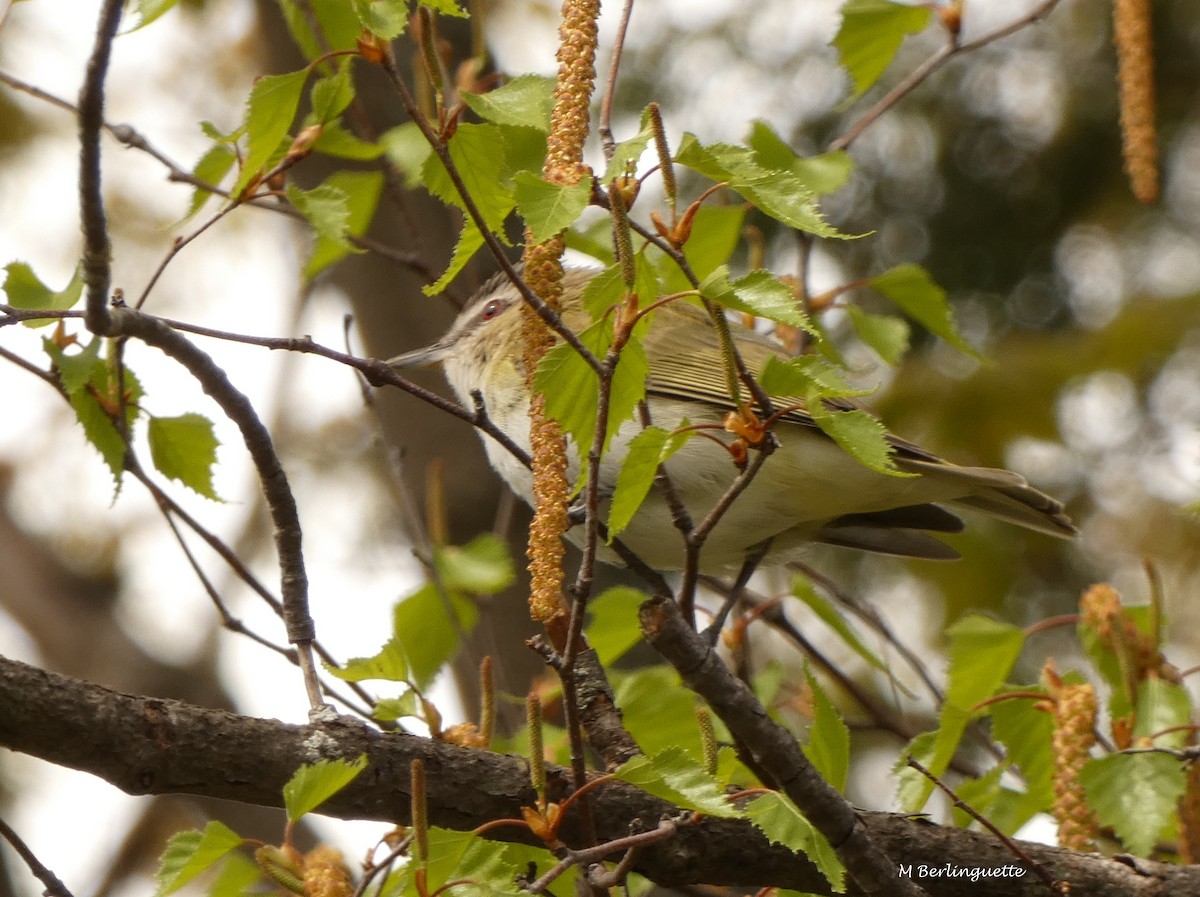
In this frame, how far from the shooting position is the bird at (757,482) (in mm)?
4172

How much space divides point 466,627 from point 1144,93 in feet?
7.53

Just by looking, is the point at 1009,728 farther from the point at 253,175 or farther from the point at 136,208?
the point at 136,208

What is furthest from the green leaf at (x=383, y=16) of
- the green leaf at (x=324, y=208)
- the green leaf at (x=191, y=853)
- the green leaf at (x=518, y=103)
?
the green leaf at (x=191, y=853)

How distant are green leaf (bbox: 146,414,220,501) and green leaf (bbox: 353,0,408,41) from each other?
107cm

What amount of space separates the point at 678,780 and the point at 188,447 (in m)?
1.36

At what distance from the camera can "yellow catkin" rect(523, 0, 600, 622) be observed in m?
2.16

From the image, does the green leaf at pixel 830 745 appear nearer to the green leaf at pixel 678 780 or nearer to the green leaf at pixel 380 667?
the green leaf at pixel 678 780

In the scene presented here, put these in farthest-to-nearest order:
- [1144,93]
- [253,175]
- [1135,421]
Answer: [1135,421]
[1144,93]
[253,175]

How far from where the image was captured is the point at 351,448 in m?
8.71

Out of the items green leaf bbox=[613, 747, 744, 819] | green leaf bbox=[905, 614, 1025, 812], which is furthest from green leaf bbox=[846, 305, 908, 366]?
green leaf bbox=[613, 747, 744, 819]

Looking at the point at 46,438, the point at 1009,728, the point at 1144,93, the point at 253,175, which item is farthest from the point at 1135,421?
the point at 46,438

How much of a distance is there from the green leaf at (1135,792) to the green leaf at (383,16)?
2.05 m

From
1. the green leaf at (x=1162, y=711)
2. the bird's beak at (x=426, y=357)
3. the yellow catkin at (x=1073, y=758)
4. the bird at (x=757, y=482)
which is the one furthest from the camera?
the bird's beak at (x=426, y=357)

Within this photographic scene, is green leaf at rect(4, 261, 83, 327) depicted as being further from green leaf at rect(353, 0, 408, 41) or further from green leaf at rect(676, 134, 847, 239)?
green leaf at rect(676, 134, 847, 239)
